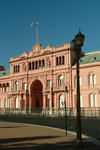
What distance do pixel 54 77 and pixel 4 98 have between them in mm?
22481

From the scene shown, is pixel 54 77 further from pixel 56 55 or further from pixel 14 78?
pixel 14 78

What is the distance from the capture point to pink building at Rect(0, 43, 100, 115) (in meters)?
44.7

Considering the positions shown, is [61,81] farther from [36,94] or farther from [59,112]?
[36,94]

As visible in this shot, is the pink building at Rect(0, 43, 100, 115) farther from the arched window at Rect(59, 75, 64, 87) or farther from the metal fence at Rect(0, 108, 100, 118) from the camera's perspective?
the metal fence at Rect(0, 108, 100, 118)

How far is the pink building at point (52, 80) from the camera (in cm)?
4472

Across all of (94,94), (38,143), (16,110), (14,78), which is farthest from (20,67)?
(38,143)

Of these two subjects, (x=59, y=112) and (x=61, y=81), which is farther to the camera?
(x=61, y=81)

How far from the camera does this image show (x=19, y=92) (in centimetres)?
5772

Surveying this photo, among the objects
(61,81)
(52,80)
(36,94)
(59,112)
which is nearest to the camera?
(59,112)

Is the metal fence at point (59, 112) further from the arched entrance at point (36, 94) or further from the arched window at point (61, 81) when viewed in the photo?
the arched window at point (61, 81)

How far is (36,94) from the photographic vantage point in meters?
57.5

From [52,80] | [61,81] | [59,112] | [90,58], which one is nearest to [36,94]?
[52,80]

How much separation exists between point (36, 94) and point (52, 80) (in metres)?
8.45

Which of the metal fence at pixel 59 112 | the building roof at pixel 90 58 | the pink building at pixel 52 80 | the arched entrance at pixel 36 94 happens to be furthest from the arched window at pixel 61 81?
the arched entrance at pixel 36 94
